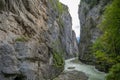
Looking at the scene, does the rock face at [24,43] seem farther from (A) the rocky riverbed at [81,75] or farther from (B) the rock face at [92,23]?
(B) the rock face at [92,23]

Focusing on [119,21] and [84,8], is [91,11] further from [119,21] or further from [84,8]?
[119,21]

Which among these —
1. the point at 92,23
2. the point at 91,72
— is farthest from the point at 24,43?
the point at 92,23

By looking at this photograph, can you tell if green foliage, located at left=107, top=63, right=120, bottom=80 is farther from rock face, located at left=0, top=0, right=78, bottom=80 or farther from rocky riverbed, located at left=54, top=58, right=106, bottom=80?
rocky riverbed, located at left=54, top=58, right=106, bottom=80

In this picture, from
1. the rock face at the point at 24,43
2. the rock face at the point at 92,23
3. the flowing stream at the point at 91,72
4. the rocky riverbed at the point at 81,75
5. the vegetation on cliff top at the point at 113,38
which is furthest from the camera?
the rock face at the point at 92,23

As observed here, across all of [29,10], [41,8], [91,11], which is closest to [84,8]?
[91,11]

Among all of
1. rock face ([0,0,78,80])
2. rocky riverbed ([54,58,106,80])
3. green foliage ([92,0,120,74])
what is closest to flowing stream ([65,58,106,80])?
rocky riverbed ([54,58,106,80])

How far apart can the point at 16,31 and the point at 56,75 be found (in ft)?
48.4

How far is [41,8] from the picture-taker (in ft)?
142

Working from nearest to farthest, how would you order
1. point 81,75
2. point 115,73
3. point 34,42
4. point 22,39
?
point 115,73
point 22,39
point 34,42
point 81,75

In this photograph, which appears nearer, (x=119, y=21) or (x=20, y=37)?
(x=119, y=21)

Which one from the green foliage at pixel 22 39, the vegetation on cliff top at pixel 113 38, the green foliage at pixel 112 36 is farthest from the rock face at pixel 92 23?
the green foliage at pixel 22 39

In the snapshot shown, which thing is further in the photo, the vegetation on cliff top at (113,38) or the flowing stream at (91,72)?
the flowing stream at (91,72)

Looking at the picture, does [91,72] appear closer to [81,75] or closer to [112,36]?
[81,75]

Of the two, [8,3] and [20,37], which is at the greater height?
[8,3]
